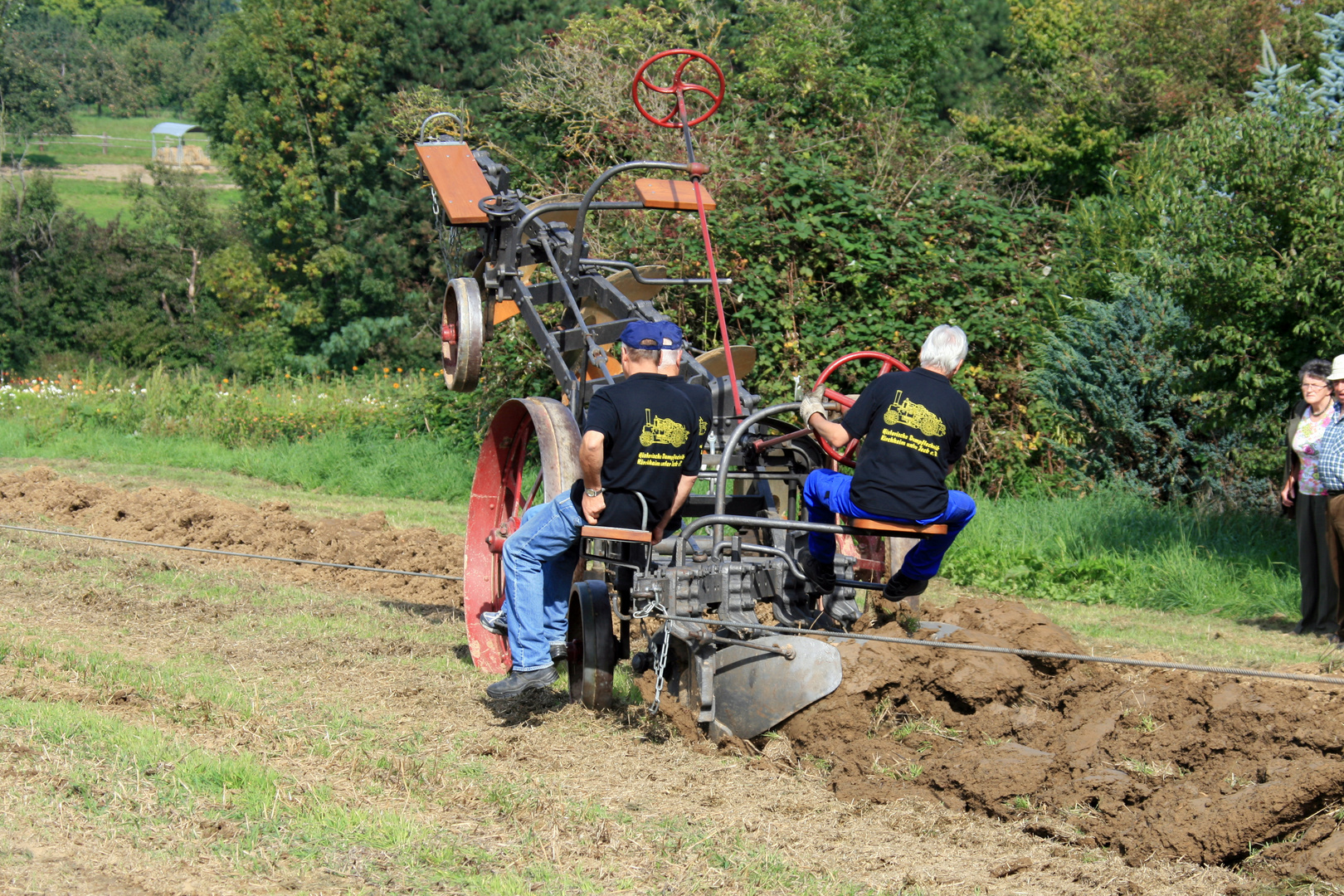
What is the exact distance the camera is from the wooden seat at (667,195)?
735 cm

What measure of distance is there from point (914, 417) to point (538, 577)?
1.97 m

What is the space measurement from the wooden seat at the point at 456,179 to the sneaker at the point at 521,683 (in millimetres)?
2881

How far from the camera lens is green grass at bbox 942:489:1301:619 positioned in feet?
29.9

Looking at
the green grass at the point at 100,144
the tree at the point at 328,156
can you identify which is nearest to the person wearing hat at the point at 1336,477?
the tree at the point at 328,156

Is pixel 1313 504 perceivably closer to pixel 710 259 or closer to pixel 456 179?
pixel 710 259

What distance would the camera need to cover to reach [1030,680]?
5875mm

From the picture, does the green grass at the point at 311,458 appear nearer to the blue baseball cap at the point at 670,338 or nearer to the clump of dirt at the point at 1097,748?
the blue baseball cap at the point at 670,338

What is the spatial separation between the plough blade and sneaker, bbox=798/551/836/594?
2.05ft

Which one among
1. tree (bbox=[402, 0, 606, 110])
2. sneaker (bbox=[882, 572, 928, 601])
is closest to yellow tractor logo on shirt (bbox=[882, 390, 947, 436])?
sneaker (bbox=[882, 572, 928, 601])

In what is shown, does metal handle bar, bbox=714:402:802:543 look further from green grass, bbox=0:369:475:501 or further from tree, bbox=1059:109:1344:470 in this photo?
green grass, bbox=0:369:475:501

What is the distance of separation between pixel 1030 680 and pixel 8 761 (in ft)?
14.2

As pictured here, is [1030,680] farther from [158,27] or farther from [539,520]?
[158,27]

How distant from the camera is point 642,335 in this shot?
605cm

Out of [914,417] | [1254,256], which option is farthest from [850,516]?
[1254,256]
